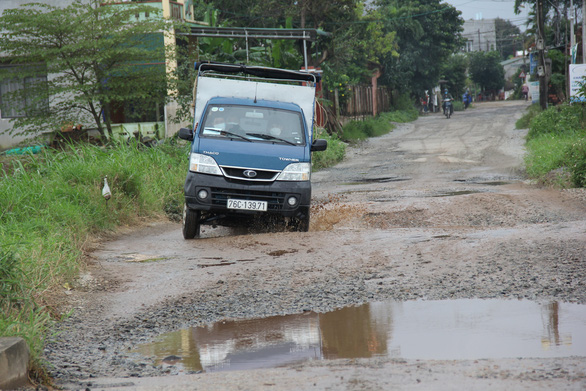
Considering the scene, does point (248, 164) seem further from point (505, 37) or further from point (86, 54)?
point (505, 37)

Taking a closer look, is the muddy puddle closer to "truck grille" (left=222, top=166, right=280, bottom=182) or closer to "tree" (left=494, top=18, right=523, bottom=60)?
"truck grille" (left=222, top=166, right=280, bottom=182)

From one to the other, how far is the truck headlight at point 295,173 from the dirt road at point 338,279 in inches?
30.2

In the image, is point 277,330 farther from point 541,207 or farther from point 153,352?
point 541,207

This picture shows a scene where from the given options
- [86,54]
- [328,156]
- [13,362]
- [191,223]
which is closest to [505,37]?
[328,156]

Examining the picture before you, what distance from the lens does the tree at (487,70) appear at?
78250 millimetres

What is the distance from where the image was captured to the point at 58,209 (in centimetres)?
903

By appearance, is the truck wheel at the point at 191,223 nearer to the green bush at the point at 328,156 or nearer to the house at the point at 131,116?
the green bush at the point at 328,156

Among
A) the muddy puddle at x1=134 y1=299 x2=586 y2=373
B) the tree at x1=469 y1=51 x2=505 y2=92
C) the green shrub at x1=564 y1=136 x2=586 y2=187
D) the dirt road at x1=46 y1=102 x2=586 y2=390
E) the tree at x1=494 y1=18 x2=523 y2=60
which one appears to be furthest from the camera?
the tree at x1=494 y1=18 x2=523 y2=60

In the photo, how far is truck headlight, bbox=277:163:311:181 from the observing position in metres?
8.82

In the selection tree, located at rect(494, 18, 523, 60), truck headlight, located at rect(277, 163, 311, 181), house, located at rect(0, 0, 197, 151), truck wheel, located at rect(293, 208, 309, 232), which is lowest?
truck wheel, located at rect(293, 208, 309, 232)

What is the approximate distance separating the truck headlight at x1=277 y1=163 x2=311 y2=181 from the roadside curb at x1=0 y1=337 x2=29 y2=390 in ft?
16.9

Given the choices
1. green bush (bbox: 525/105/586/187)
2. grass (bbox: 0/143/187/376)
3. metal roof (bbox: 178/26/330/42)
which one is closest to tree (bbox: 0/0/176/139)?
grass (bbox: 0/143/187/376)

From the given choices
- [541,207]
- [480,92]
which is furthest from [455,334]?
[480,92]

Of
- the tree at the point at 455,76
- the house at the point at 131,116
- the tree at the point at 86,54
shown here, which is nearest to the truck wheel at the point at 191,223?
the tree at the point at 86,54
